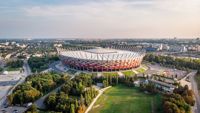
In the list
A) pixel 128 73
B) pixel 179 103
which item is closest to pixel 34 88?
pixel 179 103

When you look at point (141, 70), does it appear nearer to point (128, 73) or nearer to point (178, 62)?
point (128, 73)

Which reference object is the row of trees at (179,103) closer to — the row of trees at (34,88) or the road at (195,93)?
the road at (195,93)

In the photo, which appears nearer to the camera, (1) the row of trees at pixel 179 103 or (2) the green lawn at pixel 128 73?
(1) the row of trees at pixel 179 103

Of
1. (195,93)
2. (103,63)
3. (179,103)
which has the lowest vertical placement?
(195,93)

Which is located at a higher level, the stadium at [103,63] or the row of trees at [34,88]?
the stadium at [103,63]

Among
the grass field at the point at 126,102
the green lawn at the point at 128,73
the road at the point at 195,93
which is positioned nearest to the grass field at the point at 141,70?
the green lawn at the point at 128,73

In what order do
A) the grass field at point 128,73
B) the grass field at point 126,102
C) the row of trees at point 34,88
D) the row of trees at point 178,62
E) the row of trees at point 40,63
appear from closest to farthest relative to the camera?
the grass field at point 126,102
the row of trees at point 34,88
the grass field at point 128,73
the row of trees at point 178,62
the row of trees at point 40,63

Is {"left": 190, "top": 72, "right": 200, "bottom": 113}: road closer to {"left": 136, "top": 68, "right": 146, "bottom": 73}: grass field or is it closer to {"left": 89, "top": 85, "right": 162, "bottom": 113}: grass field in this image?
{"left": 89, "top": 85, "right": 162, "bottom": 113}: grass field
